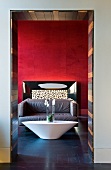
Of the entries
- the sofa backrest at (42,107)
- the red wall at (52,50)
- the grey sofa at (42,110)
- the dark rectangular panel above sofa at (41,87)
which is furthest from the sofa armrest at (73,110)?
the red wall at (52,50)

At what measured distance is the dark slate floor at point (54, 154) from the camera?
3.71 metres

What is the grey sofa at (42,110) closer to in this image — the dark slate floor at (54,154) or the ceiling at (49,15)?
the dark slate floor at (54,154)

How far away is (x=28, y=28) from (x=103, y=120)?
21.1 ft

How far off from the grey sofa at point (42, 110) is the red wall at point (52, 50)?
8.16 feet

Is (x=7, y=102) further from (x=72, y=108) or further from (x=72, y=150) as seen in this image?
(x=72, y=108)

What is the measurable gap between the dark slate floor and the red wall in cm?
385

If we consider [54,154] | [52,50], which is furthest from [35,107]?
[52,50]

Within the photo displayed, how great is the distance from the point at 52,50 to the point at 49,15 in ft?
17.9

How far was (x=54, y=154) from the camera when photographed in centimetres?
433

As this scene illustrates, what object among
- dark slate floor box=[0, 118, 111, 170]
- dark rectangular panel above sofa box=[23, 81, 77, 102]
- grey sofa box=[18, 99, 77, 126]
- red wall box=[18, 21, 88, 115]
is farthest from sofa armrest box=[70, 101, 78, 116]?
red wall box=[18, 21, 88, 115]

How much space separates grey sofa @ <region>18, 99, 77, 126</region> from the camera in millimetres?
6266

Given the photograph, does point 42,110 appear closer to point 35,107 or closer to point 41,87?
point 35,107

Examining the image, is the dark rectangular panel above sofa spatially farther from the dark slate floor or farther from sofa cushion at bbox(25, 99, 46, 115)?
the dark slate floor

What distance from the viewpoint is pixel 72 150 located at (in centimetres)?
461
